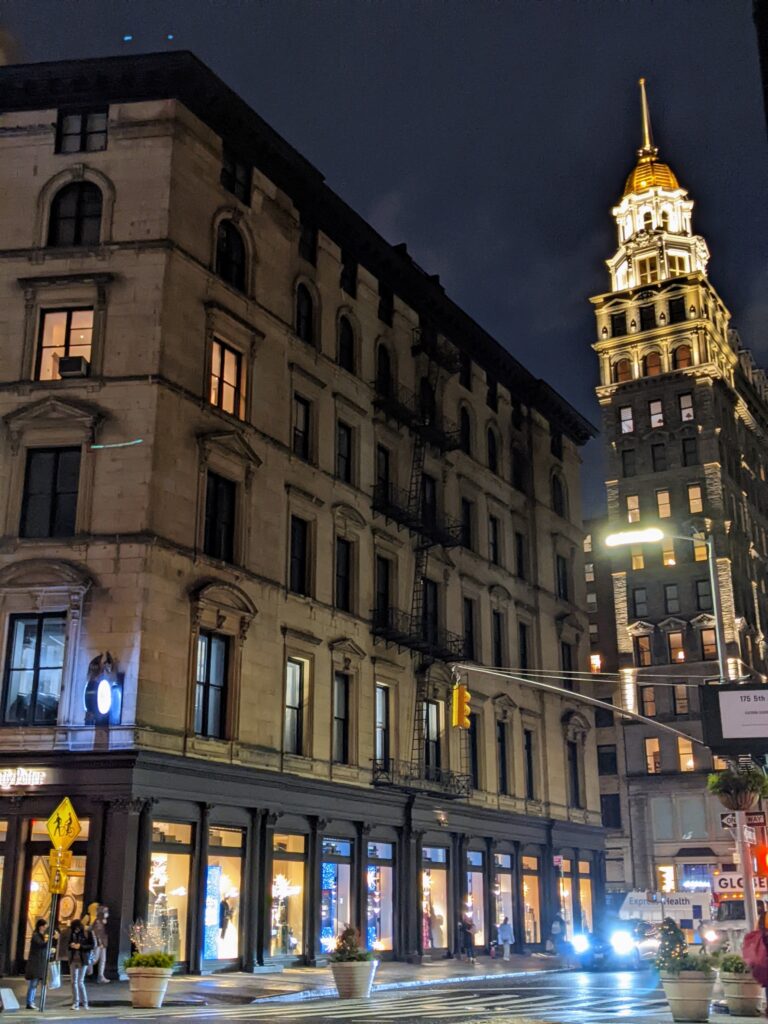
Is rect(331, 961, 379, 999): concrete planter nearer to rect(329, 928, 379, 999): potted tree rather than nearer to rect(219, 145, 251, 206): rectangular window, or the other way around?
rect(329, 928, 379, 999): potted tree

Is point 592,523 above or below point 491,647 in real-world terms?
above

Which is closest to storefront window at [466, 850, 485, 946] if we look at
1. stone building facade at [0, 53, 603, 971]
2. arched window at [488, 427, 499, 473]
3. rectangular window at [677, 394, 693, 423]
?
stone building facade at [0, 53, 603, 971]

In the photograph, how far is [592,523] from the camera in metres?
112

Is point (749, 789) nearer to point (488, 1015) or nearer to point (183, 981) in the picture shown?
point (488, 1015)

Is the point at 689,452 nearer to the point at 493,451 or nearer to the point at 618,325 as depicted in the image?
the point at 618,325

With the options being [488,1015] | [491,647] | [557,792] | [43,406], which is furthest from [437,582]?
[488,1015]

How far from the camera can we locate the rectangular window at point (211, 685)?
109 ft

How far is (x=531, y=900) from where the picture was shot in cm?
5006

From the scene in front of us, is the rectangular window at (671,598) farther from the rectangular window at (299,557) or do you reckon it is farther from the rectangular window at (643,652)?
the rectangular window at (299,557)

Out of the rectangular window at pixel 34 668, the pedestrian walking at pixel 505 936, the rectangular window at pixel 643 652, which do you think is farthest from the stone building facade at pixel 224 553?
the rectangular window at pixel 643 652

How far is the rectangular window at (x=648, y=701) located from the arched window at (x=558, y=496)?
109 ft

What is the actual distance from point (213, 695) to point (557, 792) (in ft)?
81.8

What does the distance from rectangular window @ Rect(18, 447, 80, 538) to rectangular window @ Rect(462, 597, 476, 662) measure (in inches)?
811

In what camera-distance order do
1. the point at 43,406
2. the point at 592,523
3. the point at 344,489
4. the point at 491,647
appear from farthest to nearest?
the point at 592,523 < the point at 491,647 < the point at 344,489 < the point at 43,406
